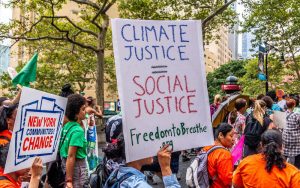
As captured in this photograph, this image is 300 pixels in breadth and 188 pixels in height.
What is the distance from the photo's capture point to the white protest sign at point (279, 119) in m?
6.62

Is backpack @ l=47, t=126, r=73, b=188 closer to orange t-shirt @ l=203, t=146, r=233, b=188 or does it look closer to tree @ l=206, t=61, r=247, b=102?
orange t-shirt @ l=203, t=146, r=233, b=188

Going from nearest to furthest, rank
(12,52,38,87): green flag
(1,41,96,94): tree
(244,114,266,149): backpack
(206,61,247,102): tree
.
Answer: (12,52,38,87): green flag, (244,114,266,149): backpack, (1,41,96,94): tree, (206,61,247,102): tree

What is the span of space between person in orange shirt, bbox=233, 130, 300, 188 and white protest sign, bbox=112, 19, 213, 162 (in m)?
0.57

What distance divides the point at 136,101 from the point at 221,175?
63.3 inches

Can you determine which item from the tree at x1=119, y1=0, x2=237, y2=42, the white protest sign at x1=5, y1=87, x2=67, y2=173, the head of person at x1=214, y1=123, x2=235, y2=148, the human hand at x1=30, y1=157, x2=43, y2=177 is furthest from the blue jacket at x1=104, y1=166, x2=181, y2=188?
the tree at x1=119, y1=0, x2=237, y2=42

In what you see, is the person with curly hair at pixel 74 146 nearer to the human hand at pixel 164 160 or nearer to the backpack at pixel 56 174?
the backpack at pixel 56 174

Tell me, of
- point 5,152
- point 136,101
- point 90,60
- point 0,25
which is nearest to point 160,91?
point 136,101

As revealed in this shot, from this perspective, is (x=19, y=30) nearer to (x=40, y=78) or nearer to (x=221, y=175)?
(x=40, y=78)

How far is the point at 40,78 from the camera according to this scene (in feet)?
94.5

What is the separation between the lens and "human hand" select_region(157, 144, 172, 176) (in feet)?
8.54

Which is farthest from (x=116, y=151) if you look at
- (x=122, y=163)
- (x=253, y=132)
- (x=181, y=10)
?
(x=181, y=10)

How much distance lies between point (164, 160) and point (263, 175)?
1.04 meters

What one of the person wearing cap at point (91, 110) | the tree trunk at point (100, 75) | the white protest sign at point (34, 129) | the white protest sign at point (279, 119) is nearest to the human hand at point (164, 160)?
the white protest sign at point (34, 129)

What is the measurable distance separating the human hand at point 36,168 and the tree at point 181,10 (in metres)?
13.0
